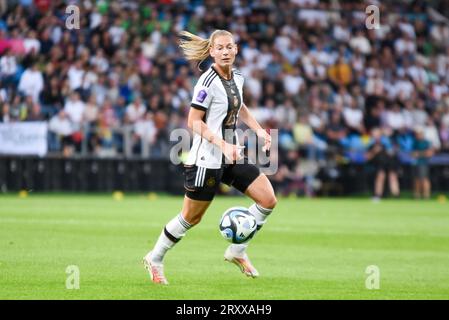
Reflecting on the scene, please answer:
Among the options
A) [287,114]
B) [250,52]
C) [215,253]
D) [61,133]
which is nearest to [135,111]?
[61,133]

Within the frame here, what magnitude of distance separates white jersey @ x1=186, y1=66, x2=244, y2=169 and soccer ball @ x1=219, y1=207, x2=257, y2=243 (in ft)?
2.37

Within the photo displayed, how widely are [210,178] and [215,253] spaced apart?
3340mm

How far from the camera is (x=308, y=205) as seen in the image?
25031 mm

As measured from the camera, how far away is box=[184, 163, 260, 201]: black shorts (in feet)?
34.7

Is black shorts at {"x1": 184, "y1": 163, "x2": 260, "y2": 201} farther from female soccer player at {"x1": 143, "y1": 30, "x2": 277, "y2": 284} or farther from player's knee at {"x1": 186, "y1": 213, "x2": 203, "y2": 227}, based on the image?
player's knee at {"x1": 186, "y1": 213, "x2": 203, "y2": 227}

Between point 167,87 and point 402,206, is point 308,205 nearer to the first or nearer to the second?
point 402,206

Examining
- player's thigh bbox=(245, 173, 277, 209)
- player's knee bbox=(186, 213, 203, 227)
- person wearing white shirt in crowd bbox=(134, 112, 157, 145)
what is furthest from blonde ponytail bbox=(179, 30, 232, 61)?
person wearing white shirt in crowd bbox=(134, 112, 157, 145)

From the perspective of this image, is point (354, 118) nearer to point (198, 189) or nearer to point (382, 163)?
point (382, 163)

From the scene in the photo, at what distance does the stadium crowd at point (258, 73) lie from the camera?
2656 centimetres

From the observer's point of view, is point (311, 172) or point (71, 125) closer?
point (71, 125)

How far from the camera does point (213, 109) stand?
10734 millimetres

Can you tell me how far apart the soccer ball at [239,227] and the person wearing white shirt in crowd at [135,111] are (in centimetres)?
1659

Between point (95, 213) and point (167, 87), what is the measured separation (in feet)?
29.4

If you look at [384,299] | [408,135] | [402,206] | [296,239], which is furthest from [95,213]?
[408,135]
